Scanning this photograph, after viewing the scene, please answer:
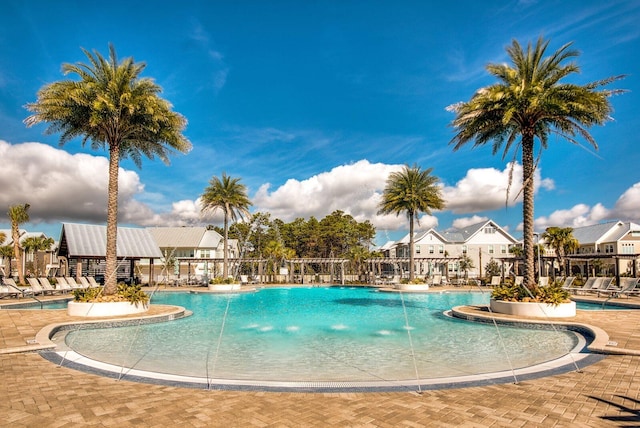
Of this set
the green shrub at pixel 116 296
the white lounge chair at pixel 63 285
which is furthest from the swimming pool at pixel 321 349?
the white lounge chair at pixel 63 285

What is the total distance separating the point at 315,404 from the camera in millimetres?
5176

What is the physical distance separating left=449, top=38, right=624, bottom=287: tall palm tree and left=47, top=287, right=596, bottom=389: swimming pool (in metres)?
5.12

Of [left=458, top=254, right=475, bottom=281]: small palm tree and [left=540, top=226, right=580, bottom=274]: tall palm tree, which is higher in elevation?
[left=540, top=226, right=580, bottom=274]: tall palm tree

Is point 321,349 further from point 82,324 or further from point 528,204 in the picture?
point 528,204

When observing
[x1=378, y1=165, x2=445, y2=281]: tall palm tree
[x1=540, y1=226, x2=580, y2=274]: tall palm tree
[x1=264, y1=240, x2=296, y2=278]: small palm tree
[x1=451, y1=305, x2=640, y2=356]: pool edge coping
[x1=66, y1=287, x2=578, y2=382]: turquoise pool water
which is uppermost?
[x1=378, y1=165, x2=445, y2=281]: tall palm tree

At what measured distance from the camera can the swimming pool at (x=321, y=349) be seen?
7.66 m

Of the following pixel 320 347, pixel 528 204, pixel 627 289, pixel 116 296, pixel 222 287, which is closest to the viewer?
Result: pixel 320 347

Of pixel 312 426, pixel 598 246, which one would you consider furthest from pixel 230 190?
pixel 598 246

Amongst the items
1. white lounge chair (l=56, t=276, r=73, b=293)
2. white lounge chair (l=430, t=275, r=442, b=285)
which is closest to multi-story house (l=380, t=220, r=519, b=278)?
white lounge chair (l=430, t=275, r=442, b=285)

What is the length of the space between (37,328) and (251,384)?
Answer: 8092 millimetres

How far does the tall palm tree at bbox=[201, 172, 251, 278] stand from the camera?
111ft

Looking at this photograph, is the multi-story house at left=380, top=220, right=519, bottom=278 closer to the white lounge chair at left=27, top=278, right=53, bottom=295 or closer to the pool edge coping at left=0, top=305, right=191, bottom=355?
the white lounge chair at left=27, top=278, right=53, bottom=295

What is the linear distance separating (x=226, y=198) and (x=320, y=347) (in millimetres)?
25161

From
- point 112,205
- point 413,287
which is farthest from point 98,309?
point 413,287
